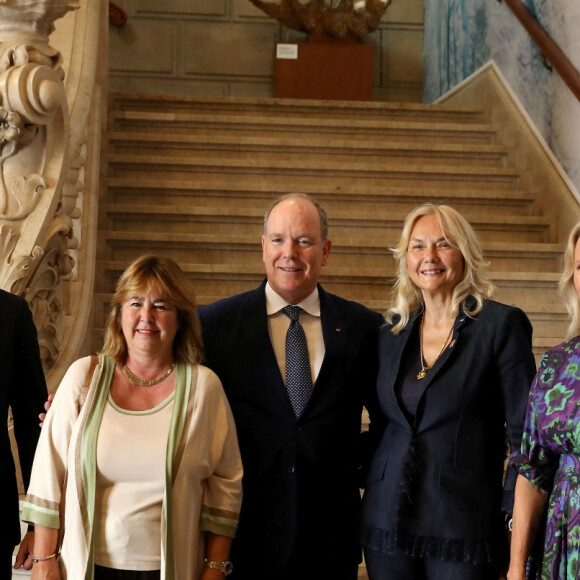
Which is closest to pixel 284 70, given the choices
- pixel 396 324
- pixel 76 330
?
pixel 76 330

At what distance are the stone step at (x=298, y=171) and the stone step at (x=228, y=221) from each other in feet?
1.39

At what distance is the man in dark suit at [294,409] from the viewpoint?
7.47ft

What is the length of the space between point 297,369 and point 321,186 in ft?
10.6

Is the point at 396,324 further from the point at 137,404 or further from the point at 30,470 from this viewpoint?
the point at 30,470

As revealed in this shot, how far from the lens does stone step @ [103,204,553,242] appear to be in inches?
202

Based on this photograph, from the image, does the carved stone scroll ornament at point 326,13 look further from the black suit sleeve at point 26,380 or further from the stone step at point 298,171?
the black suit sleeve at point 26,380

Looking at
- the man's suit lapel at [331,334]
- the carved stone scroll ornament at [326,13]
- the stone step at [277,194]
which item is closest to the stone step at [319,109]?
the stone step at [277,194]

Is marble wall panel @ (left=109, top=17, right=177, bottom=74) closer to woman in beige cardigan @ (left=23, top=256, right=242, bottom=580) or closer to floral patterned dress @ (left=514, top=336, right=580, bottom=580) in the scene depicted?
woman in beige cardigan @ (left=23, top=256, right=242, bottom=580)

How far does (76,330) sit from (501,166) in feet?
11.5

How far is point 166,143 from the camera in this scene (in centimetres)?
588

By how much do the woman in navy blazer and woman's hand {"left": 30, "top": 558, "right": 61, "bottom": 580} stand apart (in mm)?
736

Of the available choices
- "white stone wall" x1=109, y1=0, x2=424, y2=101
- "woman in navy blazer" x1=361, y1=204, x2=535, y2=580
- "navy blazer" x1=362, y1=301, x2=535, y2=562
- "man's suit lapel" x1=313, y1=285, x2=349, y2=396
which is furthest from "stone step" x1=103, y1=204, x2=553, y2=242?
"white stone wall" x1=109, y1=0, x2=424, y2=101

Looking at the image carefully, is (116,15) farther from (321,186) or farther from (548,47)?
(548,47)

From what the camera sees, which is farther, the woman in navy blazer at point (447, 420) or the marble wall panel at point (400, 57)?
the marble wall panel at point (400, 57)
